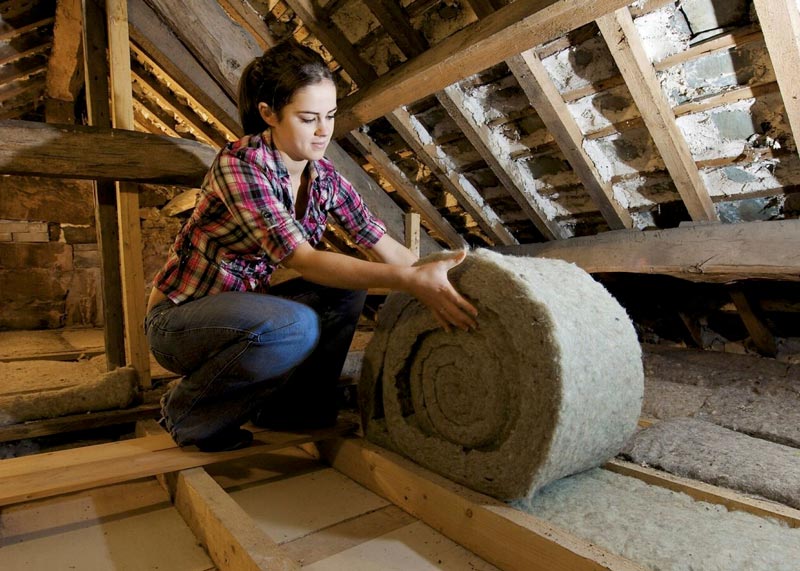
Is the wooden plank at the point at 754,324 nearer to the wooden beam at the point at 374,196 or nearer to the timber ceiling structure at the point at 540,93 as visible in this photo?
the timber ceiling structure at the point at 540,93

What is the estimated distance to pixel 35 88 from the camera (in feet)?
16.0

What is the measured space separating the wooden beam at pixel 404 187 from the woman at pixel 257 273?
1.58m

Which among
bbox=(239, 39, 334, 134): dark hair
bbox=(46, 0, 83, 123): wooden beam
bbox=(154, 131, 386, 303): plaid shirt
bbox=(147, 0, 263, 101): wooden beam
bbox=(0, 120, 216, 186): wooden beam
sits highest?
bbox=(46, 0, 83, 123): wooden beam

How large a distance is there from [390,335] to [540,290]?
504 mm

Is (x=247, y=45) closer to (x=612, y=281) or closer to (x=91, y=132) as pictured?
Answer: (x=91, y=132)

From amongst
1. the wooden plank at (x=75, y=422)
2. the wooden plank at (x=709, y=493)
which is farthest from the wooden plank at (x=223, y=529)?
the wooden plank at (x=709, y=493)

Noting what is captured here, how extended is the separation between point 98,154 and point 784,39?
2.53m

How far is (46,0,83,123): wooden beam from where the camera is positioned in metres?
3.41

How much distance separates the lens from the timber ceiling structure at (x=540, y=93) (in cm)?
196

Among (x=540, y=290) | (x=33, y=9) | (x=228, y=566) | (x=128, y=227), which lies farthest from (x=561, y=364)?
(x=33, y=9)

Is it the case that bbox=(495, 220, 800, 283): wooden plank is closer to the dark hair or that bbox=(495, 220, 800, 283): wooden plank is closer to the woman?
the woman

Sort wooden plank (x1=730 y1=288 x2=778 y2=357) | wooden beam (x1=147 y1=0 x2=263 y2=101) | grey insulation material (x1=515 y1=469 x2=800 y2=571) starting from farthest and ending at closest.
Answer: wooden plank (x1=730 y1=288 x2=778 y2=357)
wooden beam (x1=147 y1=0 x2=263 y2=101)
grey insulation material (x1=515 y1=469 x2=800 y2=571)

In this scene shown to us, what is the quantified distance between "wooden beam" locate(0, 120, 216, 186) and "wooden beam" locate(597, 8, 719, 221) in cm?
176

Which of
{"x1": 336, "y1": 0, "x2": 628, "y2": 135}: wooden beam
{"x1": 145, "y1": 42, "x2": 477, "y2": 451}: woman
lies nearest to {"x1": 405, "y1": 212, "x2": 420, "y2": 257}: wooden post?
{"x1": 336, "y1": 0, "x2": 628, "y2": 135}: wooden beam
